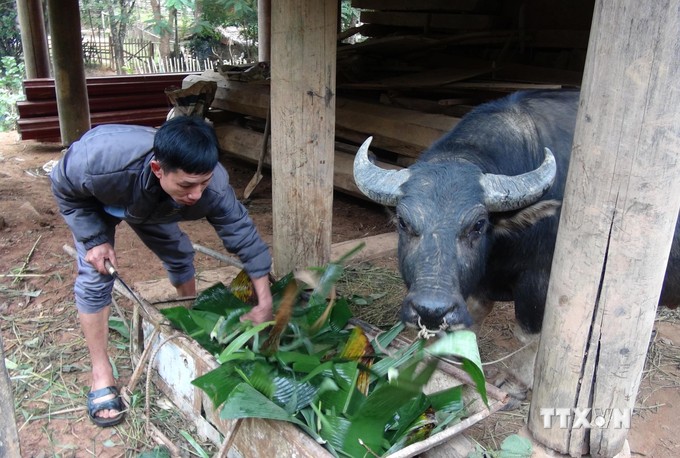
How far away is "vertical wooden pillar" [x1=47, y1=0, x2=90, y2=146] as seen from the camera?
791 centimetres

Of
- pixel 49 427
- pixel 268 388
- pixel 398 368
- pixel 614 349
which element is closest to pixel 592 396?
pixel 614 349

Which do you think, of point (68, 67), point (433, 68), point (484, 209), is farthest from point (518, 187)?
point (68, 67)

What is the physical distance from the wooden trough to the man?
27 cm

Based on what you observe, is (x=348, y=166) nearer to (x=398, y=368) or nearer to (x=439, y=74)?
(x=439, y=74)

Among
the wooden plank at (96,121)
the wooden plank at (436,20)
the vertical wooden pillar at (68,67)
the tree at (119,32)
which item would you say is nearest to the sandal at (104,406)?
the wooden plank at (436,20)

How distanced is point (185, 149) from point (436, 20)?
5.21 meters

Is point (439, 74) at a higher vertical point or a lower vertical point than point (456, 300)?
higher

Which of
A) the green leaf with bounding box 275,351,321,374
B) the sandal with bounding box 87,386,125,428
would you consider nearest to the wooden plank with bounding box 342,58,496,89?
the green leaf with bounding box 275,351,321,374

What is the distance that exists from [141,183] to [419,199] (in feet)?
4.26

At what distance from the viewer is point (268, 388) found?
7.97 ft

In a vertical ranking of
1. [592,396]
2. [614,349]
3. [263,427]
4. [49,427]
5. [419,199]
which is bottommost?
[49,427]

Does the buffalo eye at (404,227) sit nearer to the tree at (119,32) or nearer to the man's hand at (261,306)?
the man's hand at (261,306)

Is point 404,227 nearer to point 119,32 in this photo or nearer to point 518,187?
point 518,187
